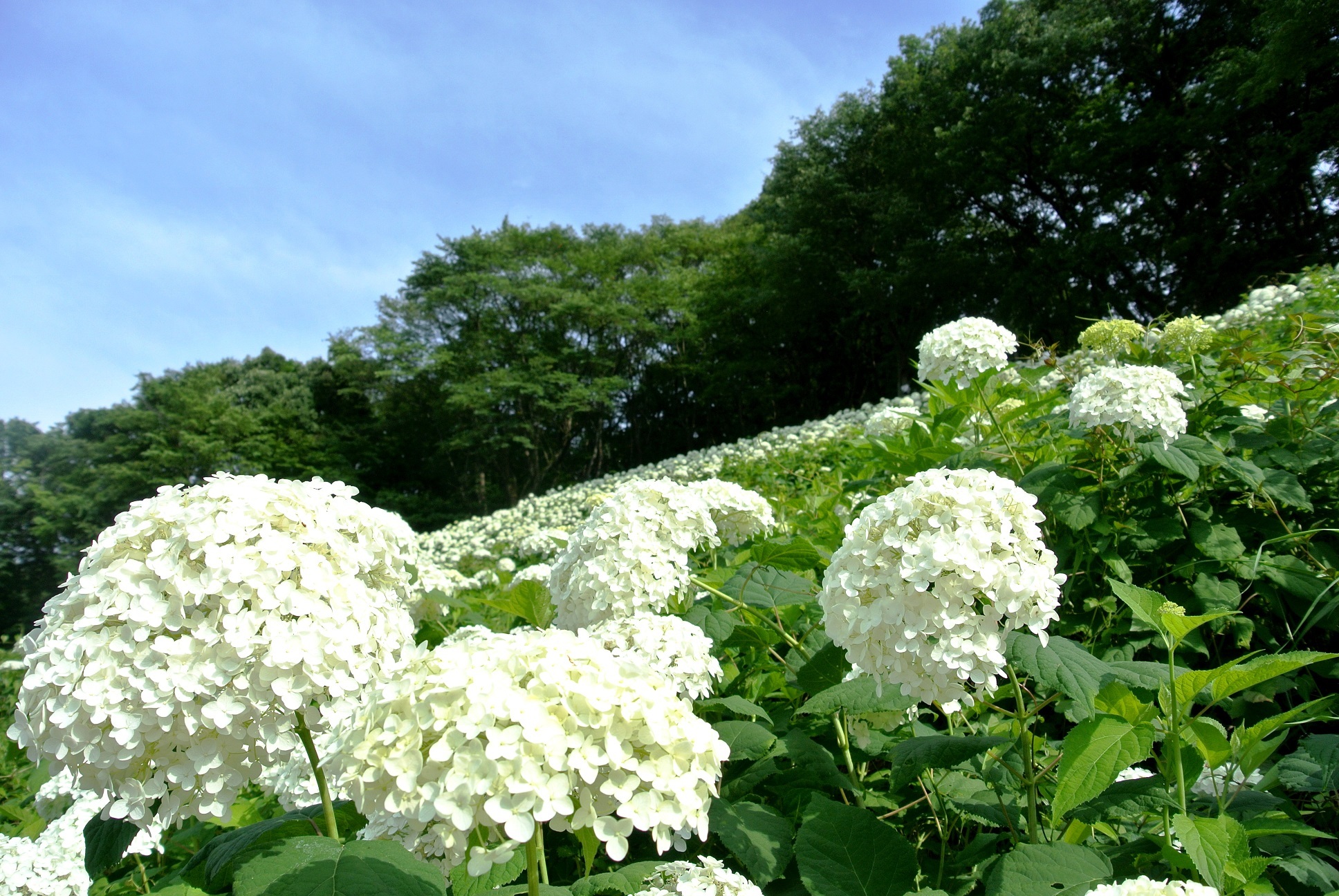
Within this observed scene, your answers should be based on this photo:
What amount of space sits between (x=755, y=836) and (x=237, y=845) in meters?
1.01

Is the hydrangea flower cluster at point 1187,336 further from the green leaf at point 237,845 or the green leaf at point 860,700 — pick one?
the green leaf at point 237,845

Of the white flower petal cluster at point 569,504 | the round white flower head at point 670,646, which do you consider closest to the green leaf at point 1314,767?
the round white flower head at point 670,646

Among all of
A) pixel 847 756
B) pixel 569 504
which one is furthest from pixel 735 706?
pixel 569 504

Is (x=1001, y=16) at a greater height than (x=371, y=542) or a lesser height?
greater

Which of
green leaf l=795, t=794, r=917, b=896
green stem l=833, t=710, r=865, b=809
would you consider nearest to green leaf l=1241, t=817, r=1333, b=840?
green leaf l=795, t=794, r=917, b=896

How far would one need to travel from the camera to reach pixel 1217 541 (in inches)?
104

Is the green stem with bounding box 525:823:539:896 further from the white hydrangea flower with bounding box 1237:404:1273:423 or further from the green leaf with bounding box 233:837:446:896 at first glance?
the white hydrangea flower with bounding box 1237:404:1273:423

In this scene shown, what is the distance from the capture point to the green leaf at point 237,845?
4.59ft

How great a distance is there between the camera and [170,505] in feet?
4.73

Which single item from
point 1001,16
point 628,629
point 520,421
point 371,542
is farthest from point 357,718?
point 520,421

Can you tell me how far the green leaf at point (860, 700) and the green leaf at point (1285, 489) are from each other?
1.84m

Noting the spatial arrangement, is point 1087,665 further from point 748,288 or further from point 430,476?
point 430,476

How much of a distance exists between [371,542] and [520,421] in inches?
996

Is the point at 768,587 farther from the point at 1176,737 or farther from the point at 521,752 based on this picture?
the point at 521,752
